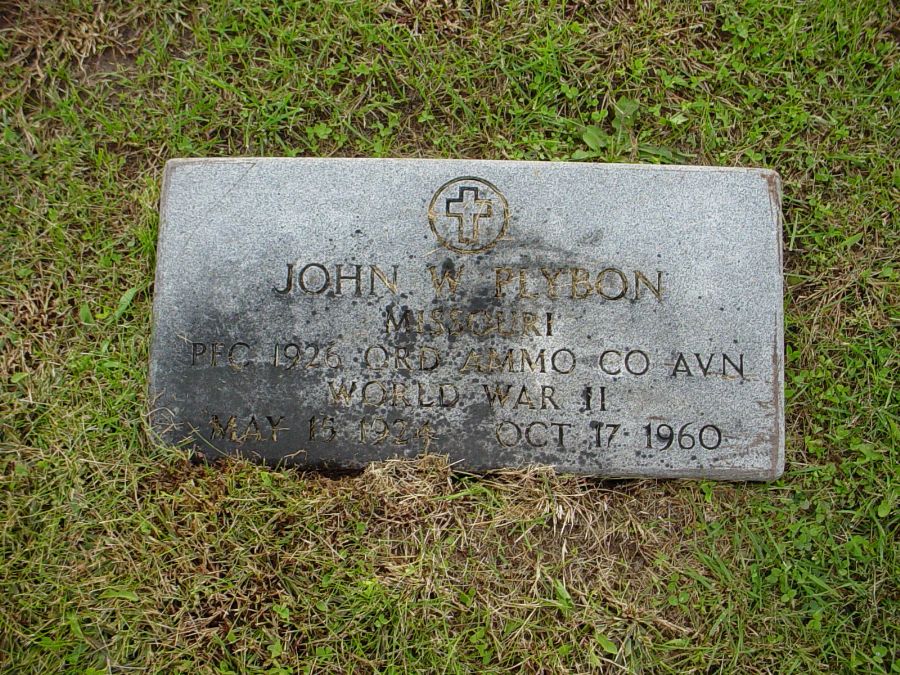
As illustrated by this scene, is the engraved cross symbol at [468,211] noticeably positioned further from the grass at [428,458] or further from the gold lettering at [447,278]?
the grass at [428,458]

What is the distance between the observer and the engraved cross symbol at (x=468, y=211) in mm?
2080

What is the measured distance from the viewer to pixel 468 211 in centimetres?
209

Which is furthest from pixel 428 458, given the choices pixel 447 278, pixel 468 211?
pixel 468 211

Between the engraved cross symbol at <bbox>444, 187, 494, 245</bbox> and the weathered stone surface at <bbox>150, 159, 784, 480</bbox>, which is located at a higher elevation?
the engraved cross symbol at <bbox>444, 187, 494, 245</bbox>

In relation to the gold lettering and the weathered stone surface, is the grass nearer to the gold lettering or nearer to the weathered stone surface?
the weathered stone surface

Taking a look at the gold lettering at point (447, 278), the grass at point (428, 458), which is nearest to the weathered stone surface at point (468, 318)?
the gold lettering at point (447, 278)

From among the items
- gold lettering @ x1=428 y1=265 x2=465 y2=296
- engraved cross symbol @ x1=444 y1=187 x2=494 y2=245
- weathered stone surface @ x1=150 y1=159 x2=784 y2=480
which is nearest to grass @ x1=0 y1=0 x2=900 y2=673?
weathered stone surface @ x1=150 y1=159 x2=784 y2=480

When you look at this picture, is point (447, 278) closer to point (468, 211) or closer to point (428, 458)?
point (468, 211)

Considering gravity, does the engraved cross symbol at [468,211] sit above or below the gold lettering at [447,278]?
above

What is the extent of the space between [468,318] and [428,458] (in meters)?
0.48

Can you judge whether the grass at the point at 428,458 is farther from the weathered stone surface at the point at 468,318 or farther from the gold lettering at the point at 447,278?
the gold lettering at the point at 447,278

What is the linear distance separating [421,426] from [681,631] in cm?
111

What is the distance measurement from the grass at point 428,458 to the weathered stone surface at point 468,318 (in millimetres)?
151

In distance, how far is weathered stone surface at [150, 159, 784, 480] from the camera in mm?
2045
